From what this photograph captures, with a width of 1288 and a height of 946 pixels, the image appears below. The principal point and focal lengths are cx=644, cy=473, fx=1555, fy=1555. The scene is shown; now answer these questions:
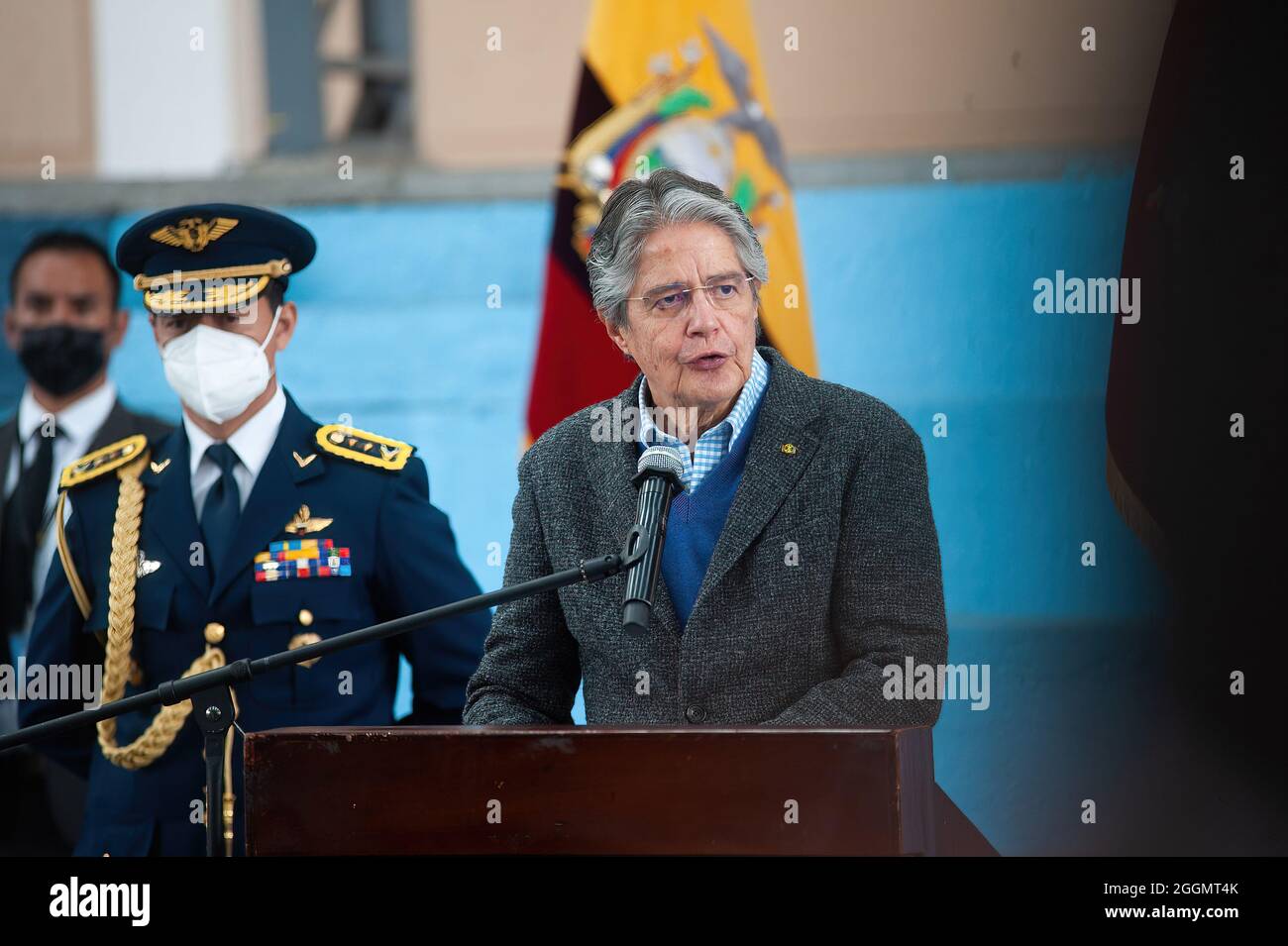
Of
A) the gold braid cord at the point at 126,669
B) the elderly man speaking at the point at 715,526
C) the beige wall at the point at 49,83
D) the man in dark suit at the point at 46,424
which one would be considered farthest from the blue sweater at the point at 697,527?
the beige wall at the point at 49,83

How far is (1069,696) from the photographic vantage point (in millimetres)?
3217

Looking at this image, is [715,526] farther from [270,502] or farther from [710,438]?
[270,502]

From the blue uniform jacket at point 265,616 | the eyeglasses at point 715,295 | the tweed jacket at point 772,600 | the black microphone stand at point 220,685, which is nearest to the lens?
the black microphone stand at point 220,685

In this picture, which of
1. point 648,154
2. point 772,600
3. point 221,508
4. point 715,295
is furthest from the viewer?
point 648,154

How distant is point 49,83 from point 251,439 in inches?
44.2

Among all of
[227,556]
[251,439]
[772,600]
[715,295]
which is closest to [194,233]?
[251,439]

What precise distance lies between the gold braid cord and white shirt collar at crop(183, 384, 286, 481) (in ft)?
0.73

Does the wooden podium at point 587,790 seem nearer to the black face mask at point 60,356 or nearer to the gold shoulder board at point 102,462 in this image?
the gold shoulder board at point 102,462

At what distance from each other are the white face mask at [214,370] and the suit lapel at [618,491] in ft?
2.95

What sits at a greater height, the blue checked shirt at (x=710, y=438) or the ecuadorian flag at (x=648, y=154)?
the ecuadorian flag at (x=648, y=154)

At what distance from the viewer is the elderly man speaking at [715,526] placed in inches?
91.0

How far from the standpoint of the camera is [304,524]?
304cm

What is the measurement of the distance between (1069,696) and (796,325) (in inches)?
38.1
